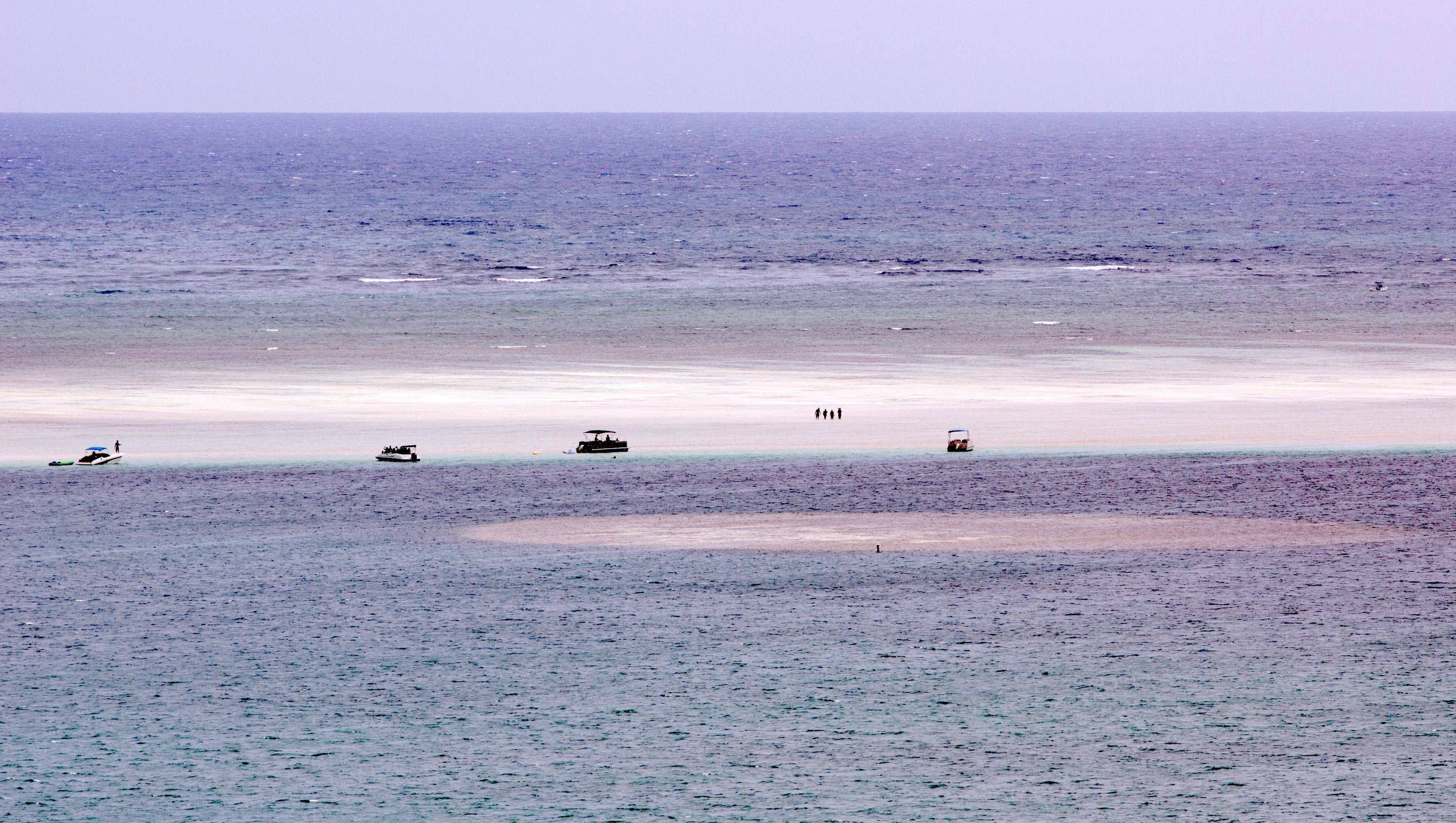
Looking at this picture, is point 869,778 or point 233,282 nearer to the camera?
point 869,778

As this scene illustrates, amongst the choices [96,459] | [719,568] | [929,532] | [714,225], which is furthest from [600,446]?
[714,225]

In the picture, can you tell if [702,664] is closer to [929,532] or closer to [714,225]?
[929,532]

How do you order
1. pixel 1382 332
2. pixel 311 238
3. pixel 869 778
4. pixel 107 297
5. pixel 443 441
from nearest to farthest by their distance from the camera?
1. pixel 869 778
2. pixel 443 441
3. pixel 1382 332
4. pixel 107 297
5. pixel 311 238

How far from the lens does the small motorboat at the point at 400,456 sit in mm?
47594

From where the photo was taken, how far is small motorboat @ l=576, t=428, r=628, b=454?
48.8m

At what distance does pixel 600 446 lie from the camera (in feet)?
161

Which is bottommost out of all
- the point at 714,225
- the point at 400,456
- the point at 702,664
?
the point at 702,664

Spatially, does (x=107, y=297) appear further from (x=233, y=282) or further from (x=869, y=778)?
(x=869, y=778)

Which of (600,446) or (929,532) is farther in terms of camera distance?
(600,446)

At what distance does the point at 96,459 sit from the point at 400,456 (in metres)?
8.10

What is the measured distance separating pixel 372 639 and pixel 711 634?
6211 mm

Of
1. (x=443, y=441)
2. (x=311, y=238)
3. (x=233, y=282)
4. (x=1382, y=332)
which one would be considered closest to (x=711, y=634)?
(x=443, y=441)

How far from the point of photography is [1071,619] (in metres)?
33.3

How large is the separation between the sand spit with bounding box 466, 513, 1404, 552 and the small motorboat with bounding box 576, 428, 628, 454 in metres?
7.32
